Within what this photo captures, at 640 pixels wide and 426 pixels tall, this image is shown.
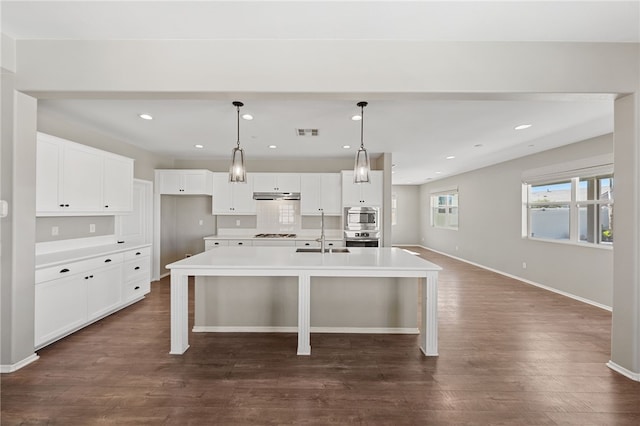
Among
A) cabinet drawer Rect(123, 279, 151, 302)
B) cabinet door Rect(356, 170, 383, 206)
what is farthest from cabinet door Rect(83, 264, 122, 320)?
cabinet door Rect(356, 170, 383, 206)

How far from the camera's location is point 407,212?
11398 mm

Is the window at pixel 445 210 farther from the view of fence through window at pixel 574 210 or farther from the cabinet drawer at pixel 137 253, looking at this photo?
the cabinet drawer at pixel 137 253

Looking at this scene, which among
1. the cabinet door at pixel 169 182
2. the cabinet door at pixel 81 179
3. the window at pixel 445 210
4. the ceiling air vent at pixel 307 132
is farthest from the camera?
the window at pixel 445 210

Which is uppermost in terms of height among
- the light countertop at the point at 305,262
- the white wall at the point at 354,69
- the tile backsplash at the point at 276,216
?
the white wall at the point at 354,69

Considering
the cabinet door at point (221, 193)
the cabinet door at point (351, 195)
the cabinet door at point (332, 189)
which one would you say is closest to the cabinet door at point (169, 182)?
the cabinet door at point (221, 193)

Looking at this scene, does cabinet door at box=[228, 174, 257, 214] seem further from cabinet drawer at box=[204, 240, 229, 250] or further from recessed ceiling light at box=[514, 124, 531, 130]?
recessed ceiling light at box=[514, 124, 531, 130]

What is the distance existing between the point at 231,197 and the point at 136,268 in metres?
2.21

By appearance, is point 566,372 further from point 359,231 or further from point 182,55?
point 182,55

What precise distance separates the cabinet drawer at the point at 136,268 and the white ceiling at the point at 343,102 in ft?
6.28

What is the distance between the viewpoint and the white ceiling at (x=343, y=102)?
191 cm

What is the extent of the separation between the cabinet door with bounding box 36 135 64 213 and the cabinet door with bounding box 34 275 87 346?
844 millimetres

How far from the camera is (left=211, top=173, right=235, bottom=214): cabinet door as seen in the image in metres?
5.83

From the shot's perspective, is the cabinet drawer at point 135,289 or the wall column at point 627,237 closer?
the wall column at point 627,237

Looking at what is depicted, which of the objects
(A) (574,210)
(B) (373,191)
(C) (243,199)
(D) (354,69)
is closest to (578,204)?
(A) (574,210)
